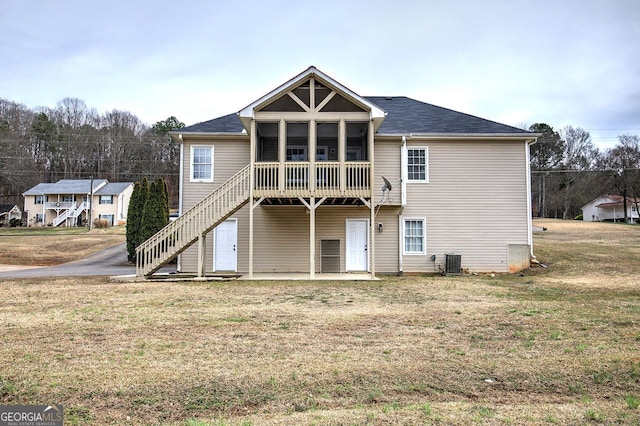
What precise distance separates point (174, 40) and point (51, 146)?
45.0 metres

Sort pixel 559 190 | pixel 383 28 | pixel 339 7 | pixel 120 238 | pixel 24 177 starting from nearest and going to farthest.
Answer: pixel 339 7 → pixel 383 28 → pixel 120 238 → pixel 24 177 → pixel 559 190

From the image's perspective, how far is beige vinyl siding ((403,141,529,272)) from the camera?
1656cm

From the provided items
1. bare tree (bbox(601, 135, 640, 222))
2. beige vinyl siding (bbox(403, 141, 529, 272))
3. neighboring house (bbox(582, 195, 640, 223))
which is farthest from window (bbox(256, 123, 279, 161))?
neighboring house (bbox(582, 195, 640, 223))

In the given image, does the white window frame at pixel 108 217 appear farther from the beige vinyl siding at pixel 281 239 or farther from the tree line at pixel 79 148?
the beige vinyl siding at pixel 281 239

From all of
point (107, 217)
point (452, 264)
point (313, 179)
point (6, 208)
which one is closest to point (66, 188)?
point (107, 217)

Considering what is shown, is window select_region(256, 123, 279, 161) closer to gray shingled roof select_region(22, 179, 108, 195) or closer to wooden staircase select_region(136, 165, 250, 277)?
wooden staircase select_region(136, 165, 250, 277)

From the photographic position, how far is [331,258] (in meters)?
16.5

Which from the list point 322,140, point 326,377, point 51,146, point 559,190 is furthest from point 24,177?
point 559,190

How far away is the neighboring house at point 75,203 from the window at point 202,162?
33.9 meters

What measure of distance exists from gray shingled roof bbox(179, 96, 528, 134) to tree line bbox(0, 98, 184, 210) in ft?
131

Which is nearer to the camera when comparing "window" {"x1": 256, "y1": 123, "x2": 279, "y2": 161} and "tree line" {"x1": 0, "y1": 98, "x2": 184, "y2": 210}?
"window" {"x1": 256, "y1": 123, "x2": 279, "y2": 161}

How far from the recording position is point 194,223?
1430cm

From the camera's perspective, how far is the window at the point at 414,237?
1662cm

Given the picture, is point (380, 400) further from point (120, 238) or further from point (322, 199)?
point (120, 238)
